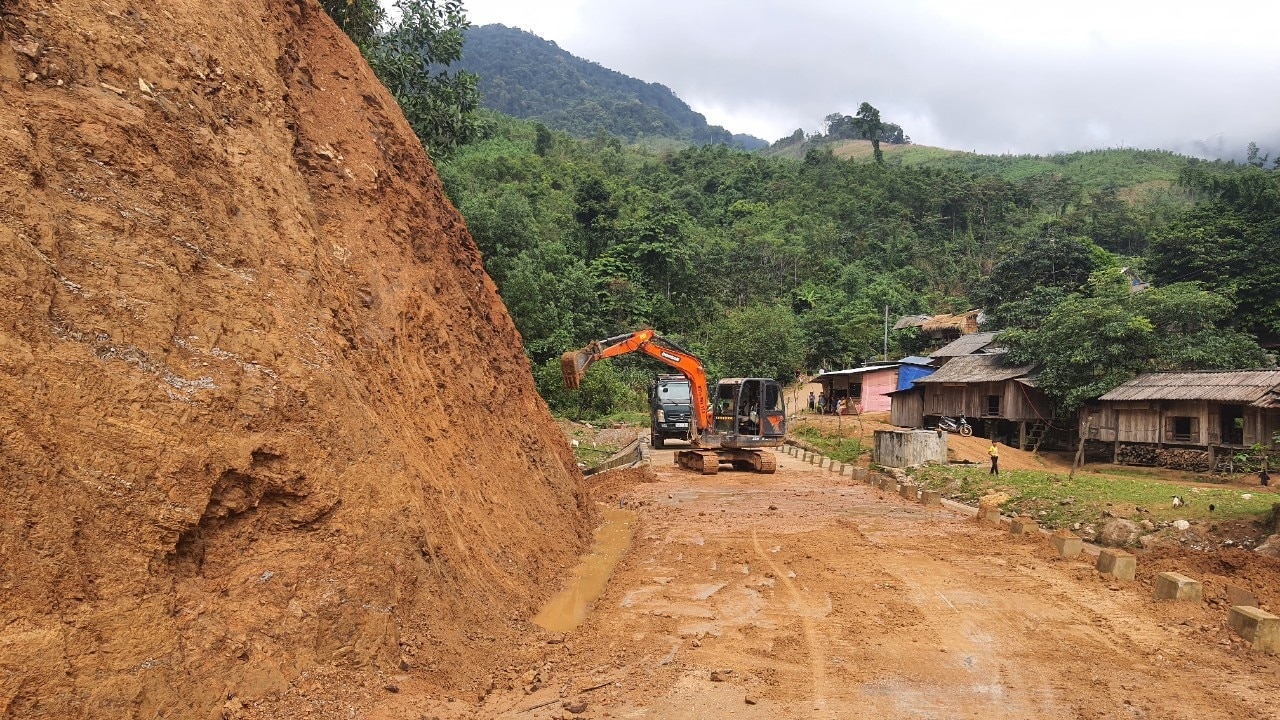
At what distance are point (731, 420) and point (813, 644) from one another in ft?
49.5

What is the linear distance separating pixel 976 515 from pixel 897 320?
4156 centimetres

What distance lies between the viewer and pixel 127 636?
3871 mm

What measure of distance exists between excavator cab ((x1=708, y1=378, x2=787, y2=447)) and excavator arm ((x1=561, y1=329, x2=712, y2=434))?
25.3 inches

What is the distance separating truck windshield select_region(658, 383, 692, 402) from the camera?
2767 centimetres

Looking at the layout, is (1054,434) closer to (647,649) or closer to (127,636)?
(647,649)

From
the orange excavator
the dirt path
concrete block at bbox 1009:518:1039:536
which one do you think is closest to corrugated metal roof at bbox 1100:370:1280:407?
the orange excavator

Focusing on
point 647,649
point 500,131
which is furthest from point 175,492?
point 500,131

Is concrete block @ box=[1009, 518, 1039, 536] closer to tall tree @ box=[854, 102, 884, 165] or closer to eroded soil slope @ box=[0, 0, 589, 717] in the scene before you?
eroded soil slope @ box=[0, 0, 589, 717]

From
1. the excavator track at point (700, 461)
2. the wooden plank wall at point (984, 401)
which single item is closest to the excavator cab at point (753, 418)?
the excavator track at point (700, 461)

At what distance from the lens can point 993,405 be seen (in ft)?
107

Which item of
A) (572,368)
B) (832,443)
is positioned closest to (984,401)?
(832,443)

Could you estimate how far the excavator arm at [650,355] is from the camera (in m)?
17.3

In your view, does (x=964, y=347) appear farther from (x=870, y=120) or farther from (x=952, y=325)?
(x=870, y=120)

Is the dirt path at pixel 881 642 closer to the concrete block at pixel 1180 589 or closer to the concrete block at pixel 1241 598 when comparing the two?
the concrete block at pixel 1180 589
